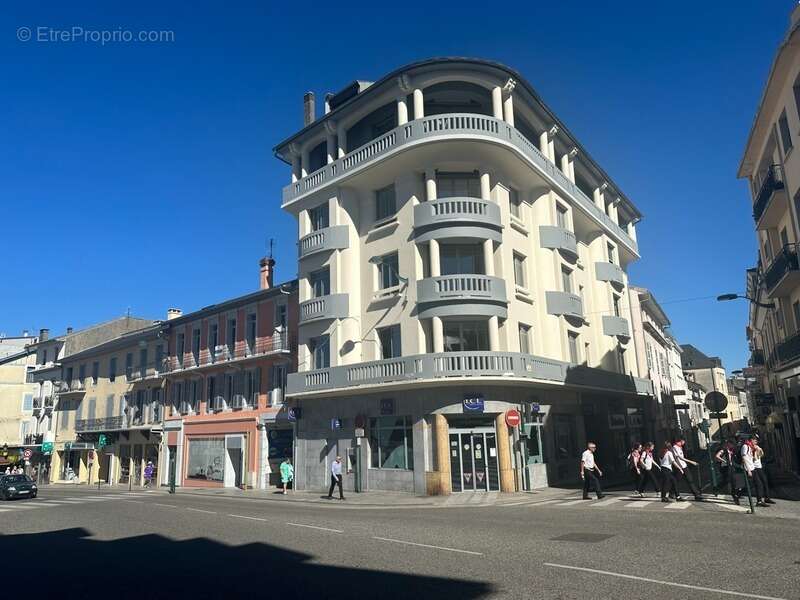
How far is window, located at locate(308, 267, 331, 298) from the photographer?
28.0 meters

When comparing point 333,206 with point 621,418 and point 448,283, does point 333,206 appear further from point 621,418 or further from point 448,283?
point 621,418

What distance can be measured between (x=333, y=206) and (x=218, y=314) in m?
12.1

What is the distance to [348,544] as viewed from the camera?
408 inches

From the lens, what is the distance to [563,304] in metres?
27.6

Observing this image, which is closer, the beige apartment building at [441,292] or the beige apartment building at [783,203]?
the beige apartment building at [783,203]

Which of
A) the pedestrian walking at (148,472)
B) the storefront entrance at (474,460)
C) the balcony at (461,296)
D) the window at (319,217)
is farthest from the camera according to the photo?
the pedestrian walking at (148,472)

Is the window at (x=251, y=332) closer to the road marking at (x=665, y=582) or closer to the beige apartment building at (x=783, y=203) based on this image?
the beige apartment building at (x=783, y=203)

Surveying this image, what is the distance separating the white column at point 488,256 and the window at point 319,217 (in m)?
8.21

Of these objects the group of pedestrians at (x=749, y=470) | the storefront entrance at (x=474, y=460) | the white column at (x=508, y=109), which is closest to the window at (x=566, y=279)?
the white column at (x=508, y=109)

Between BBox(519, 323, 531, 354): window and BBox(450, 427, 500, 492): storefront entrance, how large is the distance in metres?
4.41

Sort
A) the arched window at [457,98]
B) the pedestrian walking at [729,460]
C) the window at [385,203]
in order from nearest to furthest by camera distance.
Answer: the pedestrian walking at [729,460], the arched window at [457,98], the window at [385,203]

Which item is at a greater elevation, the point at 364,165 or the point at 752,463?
the point at 364,165

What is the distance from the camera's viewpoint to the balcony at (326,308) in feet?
86.6

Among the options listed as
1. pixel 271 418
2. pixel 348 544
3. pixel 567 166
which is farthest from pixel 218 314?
pixel 348 544
